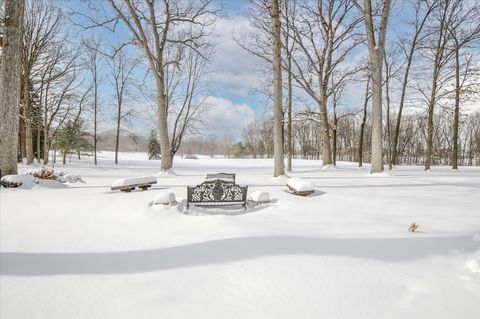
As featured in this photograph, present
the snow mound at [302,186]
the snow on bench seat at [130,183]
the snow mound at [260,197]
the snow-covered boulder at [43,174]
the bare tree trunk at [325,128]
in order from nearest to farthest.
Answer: the snow mound at [260,197]
the snow mound at [302,186]
the snow on bench seat at [130,183]
the snow-covered boulder at [43,174]
the bare tree trunk at [325,128]

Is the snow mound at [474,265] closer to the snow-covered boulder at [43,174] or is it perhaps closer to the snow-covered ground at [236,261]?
the snow-covered ground at [236,261]

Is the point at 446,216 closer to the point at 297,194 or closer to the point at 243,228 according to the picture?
the point at 297,194

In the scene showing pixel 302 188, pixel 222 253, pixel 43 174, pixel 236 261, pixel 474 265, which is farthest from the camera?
pixel 43 174

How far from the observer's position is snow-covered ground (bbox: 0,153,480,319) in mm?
2660

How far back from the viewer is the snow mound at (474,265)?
10.6 feet

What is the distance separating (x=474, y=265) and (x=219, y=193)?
4410mm

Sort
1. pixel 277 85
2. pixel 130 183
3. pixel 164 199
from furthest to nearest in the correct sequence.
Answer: pixel 277 85, pixel 130 183, pixel 164 199

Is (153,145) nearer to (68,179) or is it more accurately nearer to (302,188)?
(68,179)

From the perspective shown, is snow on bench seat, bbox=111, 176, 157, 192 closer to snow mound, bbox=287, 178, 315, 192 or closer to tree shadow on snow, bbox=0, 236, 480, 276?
tree shadow on snow, bbox=0, 236, 480, 276

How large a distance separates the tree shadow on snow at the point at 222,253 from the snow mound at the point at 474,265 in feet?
1.04

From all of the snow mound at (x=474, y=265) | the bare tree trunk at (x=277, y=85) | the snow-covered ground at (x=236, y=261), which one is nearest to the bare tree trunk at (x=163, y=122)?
the bare tree trunk at (x=277, y=85)

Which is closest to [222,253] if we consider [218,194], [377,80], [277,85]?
[218,194]

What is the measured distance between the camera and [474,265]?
3.29 m

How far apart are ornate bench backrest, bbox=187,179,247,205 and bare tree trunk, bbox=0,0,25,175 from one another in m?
5.50
